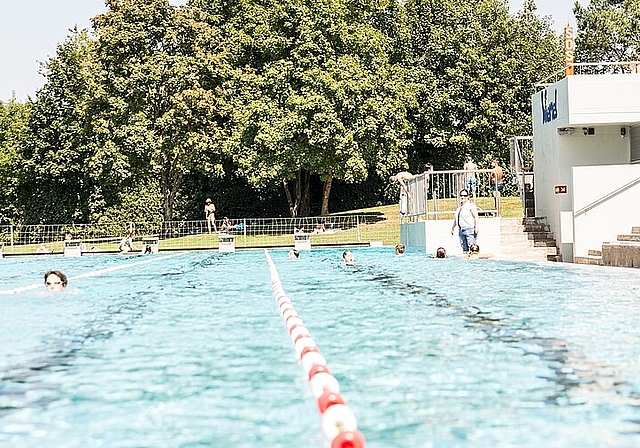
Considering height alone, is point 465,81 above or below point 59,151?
above

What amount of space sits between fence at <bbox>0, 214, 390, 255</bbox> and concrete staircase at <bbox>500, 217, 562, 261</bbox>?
1037 cm

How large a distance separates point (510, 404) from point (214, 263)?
1898 centimetres

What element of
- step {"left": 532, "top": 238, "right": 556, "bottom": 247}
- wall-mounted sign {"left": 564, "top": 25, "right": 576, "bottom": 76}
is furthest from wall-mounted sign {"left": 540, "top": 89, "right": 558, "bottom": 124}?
step {"left": 532, "top": 238, "right": 556, "bottom": 247}

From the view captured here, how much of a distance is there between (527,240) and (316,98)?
18.5 metres

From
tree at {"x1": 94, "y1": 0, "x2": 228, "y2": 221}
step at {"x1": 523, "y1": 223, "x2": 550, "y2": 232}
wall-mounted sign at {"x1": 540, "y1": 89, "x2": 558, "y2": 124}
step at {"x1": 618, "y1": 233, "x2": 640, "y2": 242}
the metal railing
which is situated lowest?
step at {"x1": 618, "y1": 233, "x2": 640, "y2": 242}

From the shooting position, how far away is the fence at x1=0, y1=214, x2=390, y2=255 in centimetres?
3284

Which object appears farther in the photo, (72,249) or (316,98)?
(316,98)

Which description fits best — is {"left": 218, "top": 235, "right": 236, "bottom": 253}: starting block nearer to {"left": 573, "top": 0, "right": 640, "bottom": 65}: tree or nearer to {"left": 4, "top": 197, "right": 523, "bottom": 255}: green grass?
{"left": 4, "top": 197, "right": 523, "bottom": 255}: green grass

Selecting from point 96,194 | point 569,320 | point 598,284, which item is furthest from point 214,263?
point 96,194

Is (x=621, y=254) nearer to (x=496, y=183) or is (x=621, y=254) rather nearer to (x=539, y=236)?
(x=539, y=236)

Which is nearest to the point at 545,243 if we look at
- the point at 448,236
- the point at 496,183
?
the point at 496,183

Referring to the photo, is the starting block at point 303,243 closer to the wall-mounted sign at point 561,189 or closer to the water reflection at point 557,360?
the wall-mounted sign at point 561,189

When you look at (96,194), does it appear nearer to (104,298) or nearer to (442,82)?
(442,82)

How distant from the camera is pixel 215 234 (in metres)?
34.2
